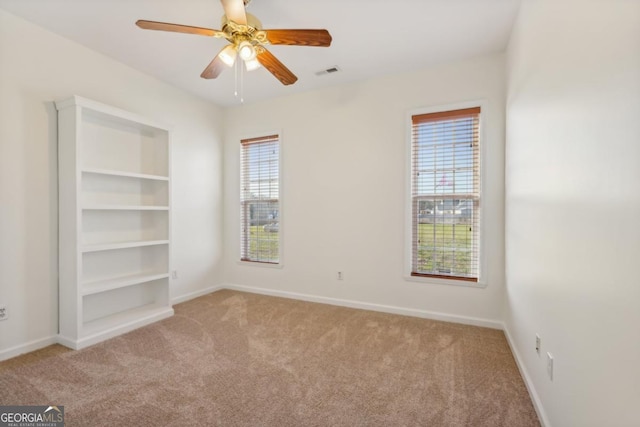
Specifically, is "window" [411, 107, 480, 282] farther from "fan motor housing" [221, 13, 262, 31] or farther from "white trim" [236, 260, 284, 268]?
"fan motor housing" [221, 13, 262, 31]

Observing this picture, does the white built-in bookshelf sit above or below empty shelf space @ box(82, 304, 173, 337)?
above

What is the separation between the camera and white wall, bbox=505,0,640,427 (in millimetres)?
911

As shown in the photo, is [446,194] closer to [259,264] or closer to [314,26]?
[314,26]

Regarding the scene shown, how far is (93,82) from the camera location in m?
3.00

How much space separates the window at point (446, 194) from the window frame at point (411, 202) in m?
0.03

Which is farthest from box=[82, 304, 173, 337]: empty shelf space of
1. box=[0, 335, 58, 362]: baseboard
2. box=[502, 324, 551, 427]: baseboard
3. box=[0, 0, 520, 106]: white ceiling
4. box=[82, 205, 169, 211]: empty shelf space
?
box=[502, 324, 551, 427]: baseboard

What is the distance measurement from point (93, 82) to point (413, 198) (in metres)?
3.64

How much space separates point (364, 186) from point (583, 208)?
8.12 feet

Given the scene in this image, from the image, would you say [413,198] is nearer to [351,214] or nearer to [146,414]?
[351,214]

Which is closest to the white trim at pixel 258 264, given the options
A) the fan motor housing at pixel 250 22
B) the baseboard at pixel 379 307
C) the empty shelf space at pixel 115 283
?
the baseboard at pixel 379 307

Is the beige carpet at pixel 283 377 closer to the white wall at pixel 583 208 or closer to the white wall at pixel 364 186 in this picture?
the white wall at pixel 583 208

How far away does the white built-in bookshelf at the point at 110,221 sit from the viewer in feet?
8.58

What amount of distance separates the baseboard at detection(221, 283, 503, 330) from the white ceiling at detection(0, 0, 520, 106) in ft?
9.10

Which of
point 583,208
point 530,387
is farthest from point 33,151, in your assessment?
point 530,387
